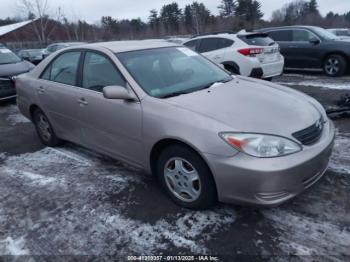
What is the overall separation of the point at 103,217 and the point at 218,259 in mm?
1217

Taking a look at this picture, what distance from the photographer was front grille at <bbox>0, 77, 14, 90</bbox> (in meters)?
8.02

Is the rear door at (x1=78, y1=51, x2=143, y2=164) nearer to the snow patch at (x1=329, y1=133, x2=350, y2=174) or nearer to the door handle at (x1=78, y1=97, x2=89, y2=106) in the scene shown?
the door handle at (x1=78, y1=97, x2=89, y2=106)

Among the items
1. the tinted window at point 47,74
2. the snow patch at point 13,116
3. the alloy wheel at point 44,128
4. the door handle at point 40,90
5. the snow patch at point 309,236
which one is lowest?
the snow patch at point 309,236

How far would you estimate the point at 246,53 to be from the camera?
7.87 meters

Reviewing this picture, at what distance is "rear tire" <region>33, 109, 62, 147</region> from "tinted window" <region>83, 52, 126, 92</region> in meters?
1.31

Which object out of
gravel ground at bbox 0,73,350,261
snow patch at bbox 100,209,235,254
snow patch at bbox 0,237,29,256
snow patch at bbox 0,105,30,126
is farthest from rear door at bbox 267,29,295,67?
snow patch at bbox 0,237,29,256

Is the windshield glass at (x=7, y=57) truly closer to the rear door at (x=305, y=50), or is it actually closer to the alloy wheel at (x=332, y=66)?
the rear door at (x=305, y=50)

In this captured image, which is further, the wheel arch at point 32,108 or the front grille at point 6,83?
the front grille at point 6,83

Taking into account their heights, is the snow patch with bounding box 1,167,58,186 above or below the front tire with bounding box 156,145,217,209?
below

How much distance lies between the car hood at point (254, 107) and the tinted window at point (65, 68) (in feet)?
5.38

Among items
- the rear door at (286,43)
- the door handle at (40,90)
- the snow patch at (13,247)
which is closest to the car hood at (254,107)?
the snow patch at (13,247)

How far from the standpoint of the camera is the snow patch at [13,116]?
22.6 ft

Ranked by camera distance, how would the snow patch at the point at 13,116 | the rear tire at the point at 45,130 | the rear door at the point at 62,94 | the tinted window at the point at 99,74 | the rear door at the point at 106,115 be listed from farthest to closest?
the snow patch at the point at 13,116
the rear tire at the point at 45,130
the rear door at the point at 62,94
the tinted window at the point at 99,74
the rear door at the point at 106,115

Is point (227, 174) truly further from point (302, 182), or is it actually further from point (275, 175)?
point (302, 182)
